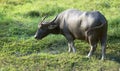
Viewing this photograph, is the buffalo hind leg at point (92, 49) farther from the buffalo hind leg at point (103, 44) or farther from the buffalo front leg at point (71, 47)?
the buffalo front leg at point (71, 47)

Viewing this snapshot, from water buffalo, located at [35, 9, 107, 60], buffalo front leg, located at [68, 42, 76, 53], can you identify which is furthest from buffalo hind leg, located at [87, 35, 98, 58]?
buffalo front leg, located at [68, 42, 76, 53]

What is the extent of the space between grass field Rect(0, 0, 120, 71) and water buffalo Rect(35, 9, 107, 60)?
12.0 inches

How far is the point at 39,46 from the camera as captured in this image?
31.6 feet

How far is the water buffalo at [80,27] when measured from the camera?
8398mm

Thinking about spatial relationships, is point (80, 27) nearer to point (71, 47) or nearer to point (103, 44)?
point (103, 44)

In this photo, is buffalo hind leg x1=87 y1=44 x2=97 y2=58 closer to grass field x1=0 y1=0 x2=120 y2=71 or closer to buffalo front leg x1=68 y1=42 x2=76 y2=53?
grass field x1=0 y1=0 x2=120 y2=71

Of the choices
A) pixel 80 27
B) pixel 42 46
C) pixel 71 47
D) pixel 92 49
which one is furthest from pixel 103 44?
pixel 42 46

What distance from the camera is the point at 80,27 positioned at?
28.4ft

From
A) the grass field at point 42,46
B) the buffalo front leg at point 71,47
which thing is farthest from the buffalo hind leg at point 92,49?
the buffalo front leg at point 71,47

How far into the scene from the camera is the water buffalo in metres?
8.40

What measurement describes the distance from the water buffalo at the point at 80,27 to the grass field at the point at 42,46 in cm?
30

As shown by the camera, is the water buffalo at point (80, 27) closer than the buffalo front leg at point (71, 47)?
Yes

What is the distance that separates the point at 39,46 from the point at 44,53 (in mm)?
558

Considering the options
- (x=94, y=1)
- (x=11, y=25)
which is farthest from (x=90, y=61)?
(x=94, y=1)
